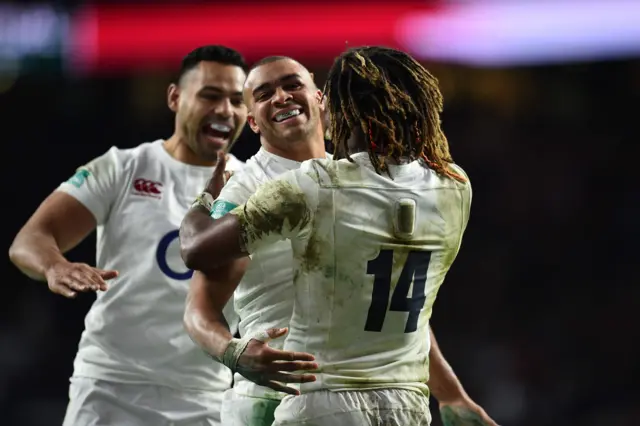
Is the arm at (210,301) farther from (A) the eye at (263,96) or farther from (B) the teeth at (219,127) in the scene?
(B) the teeth at (219,127)

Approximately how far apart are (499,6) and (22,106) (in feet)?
21.2

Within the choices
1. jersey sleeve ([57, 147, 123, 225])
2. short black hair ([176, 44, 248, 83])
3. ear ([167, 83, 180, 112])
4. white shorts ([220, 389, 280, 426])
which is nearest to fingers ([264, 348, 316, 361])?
white shorts ([220, 389, 280, 426])

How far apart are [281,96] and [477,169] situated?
9.81 metres

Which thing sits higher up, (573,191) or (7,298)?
(573,191)

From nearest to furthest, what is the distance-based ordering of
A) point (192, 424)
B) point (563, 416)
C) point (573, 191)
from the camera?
point (192, 424) < point (563, 416) < point (573, 191)

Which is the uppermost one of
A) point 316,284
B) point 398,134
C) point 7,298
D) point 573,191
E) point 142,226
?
point 398,134

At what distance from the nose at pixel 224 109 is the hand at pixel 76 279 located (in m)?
1.17

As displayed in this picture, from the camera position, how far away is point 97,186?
492 cm

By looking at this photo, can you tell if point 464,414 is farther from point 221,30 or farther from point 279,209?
point 221,30

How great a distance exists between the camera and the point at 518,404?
1134 centimetres

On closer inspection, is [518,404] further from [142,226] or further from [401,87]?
[401,87]

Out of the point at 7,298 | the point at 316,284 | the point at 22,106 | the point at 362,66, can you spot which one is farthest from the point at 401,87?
the point at 22,106

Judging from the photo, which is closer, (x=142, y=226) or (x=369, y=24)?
(x=142, y=226)

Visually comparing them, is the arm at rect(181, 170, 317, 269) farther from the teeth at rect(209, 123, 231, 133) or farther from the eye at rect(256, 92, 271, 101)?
the teeth at rect(209, 123, 231, 133)
